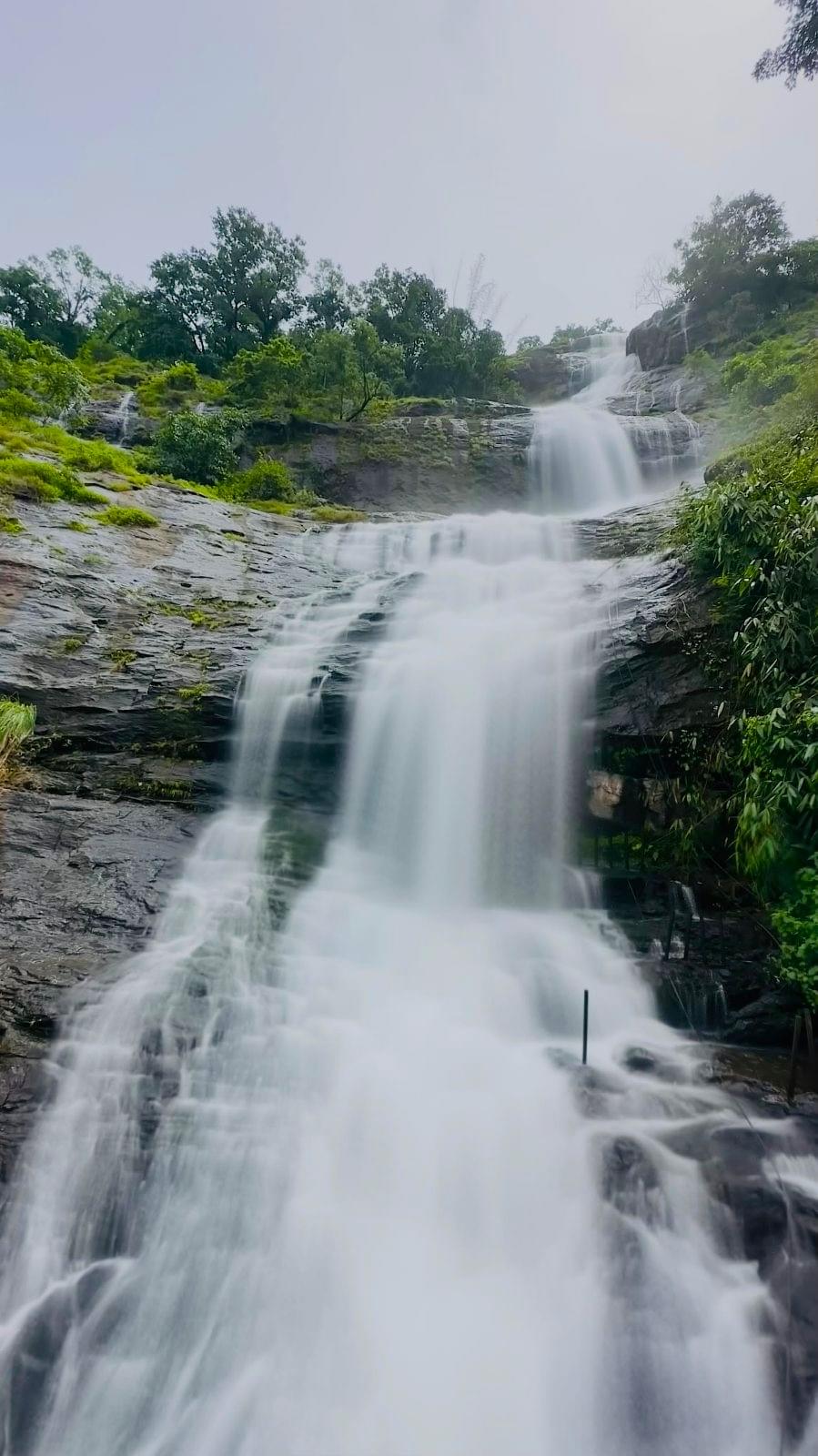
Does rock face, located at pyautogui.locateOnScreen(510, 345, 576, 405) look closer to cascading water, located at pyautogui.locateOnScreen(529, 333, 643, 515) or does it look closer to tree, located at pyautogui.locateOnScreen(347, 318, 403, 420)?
cascading water, located at pyautogui.locateOnScreen(529, 333, 643, 515)

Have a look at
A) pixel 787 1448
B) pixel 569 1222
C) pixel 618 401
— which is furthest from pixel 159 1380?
pixel 618 401

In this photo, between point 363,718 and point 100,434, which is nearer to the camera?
point 363,718

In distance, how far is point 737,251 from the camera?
2484 cm

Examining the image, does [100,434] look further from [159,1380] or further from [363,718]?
[159,1380]

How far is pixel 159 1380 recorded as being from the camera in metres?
3.58

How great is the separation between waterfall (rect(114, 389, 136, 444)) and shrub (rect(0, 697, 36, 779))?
15233 mm

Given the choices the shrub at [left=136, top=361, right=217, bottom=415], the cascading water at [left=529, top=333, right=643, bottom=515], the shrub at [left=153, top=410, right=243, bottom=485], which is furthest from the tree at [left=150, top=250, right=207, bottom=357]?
Answer: the cascading water at [left=529, top=333, right=643, bottom=515]

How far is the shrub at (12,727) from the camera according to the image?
24.8ft

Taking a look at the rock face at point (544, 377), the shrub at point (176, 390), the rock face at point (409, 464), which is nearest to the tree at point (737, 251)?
the rock face at point (544, 377)

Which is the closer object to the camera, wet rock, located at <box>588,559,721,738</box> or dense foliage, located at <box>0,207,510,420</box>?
wet rock, located at <box>588,559,721,738</box>

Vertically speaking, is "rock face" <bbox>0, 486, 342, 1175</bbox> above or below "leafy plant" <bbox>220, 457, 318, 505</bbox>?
below

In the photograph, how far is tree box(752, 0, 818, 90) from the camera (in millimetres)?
13125

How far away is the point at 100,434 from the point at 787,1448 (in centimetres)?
2322

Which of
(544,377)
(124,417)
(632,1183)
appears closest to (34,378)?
(124,417)
